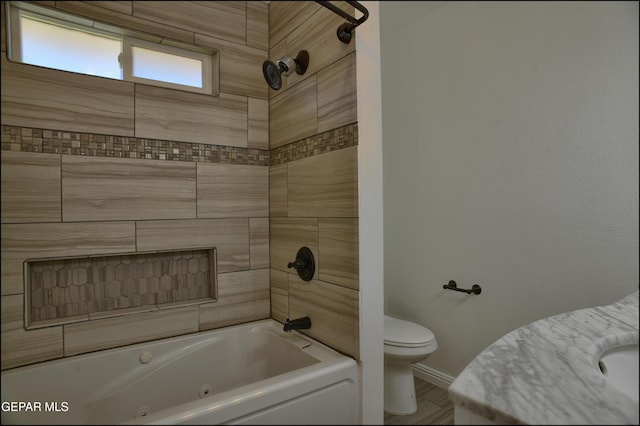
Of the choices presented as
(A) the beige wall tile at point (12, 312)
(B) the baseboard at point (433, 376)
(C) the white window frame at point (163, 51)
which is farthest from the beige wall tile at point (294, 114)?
(B) the baseboard at point (433, 376)

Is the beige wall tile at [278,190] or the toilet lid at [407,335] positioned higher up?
the beige wall tile at [278,190]

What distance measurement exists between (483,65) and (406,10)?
0.40 m

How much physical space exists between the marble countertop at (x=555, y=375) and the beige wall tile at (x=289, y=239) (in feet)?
2.65

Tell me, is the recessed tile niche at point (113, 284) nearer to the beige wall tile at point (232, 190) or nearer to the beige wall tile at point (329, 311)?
the beige wall tile at point (232, 190)

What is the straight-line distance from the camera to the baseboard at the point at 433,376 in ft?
5.65

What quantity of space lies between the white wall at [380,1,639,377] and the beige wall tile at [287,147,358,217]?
0.59 meters

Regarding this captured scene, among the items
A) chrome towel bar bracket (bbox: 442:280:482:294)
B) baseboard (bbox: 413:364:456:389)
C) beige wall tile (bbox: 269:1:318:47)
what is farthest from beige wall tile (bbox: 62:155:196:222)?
baseboard (bbox: 413:364:456:389)

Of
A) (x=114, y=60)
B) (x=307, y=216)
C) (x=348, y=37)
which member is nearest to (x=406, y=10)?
(x=348, y=37)

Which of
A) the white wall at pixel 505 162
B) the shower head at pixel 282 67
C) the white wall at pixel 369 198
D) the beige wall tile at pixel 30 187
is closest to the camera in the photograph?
the white wall at pixel 505 162

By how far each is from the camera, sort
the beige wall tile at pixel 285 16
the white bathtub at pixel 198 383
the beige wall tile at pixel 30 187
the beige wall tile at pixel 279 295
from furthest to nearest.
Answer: the beige wall tile at pixel 279 295 → the beige wall tile at pixel 285 16 → the beige wall tile at pixel 30 187 → the white bathtub at pixel 198 383

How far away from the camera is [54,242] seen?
1222mm

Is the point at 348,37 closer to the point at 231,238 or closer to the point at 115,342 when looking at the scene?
the point at 231,238

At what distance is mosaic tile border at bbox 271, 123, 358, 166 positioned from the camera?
49.6 inches

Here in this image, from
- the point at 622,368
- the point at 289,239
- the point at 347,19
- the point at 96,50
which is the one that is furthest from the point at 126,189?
the point at 622,368
